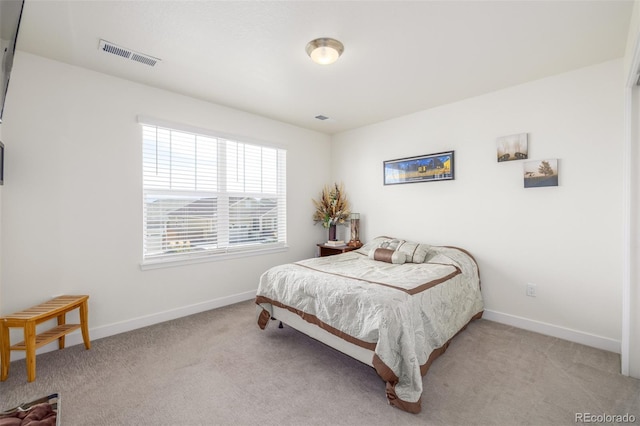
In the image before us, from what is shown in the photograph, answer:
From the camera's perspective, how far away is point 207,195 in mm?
3561

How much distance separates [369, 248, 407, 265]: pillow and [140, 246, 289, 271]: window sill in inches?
60.1

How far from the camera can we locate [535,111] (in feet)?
9.62

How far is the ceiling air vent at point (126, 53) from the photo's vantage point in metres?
2.33

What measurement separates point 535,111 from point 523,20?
124 cm

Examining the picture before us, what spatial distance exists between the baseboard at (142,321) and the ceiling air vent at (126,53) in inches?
99.8

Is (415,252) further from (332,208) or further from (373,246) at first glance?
(332,208)

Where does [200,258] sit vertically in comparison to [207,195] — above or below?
below

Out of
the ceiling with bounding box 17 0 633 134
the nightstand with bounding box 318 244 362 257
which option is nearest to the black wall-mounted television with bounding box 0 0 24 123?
the ceiling with bounding box 17 0 633 134

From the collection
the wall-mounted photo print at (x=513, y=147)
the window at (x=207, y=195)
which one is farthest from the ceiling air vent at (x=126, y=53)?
the wall-mounted photo print at (x=513, y=147)

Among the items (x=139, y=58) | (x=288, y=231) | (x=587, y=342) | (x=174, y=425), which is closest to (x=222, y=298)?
(x=288, y=231)

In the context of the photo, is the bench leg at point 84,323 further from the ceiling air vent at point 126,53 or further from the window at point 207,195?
the ceiling air vent at point 126,53

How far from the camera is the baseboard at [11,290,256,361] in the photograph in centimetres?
253

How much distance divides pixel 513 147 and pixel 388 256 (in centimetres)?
178

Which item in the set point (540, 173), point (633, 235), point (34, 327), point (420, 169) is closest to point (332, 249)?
point (420, 169)
